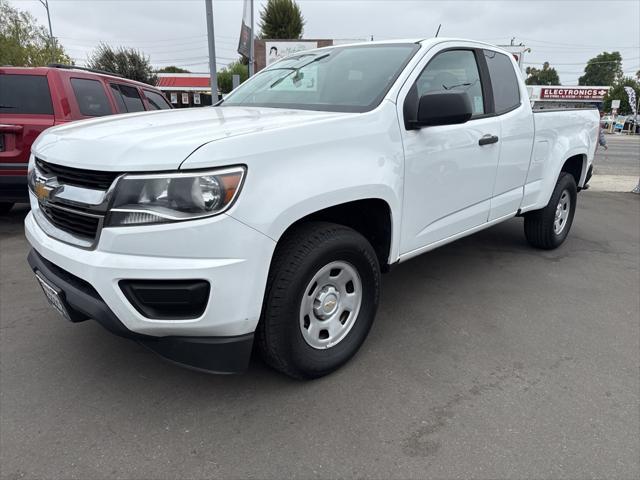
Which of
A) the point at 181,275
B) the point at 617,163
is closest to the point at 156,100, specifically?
the point at 181,275

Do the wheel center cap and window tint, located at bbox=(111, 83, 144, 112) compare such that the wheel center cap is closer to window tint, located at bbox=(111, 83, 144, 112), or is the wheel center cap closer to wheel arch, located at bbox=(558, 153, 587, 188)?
wheel arch, located at bbox=(558, 153, 587, 188)

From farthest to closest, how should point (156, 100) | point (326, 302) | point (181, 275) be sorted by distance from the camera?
point (156, 100) < point (326, 302) < point (181, 275)

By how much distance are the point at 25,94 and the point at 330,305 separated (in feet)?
15.9

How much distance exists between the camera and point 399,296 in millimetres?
3756

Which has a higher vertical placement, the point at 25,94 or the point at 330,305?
the point at 25,94

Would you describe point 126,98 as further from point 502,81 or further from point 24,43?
point 24,43

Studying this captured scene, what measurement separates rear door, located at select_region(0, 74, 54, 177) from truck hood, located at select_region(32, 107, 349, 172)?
10.4 ft

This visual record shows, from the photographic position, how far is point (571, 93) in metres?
60.3

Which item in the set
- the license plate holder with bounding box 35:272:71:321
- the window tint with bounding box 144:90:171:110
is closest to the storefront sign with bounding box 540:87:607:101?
the window tint with bounding box 144:90:171:110

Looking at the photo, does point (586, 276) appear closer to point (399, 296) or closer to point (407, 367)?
point (399, 296)

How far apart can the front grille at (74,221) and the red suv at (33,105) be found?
11.4 ft

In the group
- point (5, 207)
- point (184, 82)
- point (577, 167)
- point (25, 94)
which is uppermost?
point (184, 82)

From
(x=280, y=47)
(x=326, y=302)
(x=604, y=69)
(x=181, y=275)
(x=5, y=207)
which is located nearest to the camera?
(x=181, y=275)

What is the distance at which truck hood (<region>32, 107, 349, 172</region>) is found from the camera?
1.87 metres
